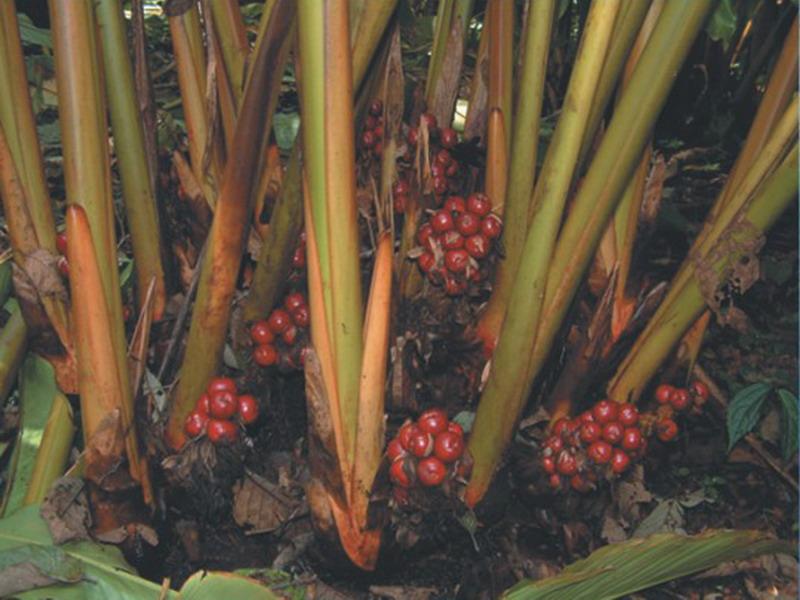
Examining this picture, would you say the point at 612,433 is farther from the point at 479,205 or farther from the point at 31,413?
the point at 31,413

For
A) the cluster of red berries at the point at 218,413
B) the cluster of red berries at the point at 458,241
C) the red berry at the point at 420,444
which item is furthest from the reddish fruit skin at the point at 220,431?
the cluster of red berries at the point at 458,241

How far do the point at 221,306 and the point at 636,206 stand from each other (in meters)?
0.59

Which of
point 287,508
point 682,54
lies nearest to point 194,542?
point 287,508

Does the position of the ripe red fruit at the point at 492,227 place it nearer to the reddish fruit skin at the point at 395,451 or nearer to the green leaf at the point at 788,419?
the reddish fruit skin at the point at 395,451

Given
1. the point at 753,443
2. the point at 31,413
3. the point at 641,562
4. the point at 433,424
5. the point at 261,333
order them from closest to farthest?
1. the point at 641,562
2. the point at 433,424
3. the point at 31,413
4. the point at 261,333
5. the point at 753,443

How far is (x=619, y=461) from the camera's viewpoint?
4.27 ft

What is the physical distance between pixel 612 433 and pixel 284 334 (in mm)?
459

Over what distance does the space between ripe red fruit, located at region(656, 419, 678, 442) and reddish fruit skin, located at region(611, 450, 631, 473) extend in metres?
0.09

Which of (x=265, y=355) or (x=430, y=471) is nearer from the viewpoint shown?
(x=430, y=471)

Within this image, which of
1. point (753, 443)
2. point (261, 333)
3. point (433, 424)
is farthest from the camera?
point (753, 443)

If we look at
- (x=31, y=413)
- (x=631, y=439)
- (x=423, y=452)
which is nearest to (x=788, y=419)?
(x=631, y=439)

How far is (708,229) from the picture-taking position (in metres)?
1.26

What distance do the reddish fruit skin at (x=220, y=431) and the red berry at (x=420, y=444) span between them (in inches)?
9.8

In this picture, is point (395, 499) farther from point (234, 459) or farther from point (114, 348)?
point (114, 348)
